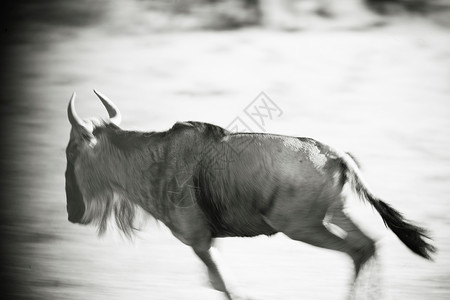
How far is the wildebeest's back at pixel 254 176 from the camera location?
4129 mm

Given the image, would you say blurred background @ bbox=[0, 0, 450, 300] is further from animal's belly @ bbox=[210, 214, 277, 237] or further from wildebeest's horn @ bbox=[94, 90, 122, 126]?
wildebeest's horn @ bbox=[94, 90, 122, 126]

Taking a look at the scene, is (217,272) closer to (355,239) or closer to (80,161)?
(355,239)

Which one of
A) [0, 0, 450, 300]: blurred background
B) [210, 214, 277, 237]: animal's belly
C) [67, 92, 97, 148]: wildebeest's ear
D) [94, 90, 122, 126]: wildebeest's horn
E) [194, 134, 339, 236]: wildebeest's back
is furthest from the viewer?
[0, 0, 450, 300]: blurred background

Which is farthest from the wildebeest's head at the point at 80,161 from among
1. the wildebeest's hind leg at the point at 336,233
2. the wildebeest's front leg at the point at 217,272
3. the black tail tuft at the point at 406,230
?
the black tail tuft at the point at 406,230

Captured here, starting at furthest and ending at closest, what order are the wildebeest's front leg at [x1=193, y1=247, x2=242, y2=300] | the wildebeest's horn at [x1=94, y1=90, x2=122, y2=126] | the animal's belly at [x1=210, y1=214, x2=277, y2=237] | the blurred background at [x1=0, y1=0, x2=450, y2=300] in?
the blurred background at [x1=0, y1=0, x2=450, y2=300] < the wildebeest's horn at [x1=94, y1=90, x2=122, y2=126] < the wildebeest's front leg at [x1=193, y1=247, x2=242, y2=300] < the animal's belly at [x1=210, y1=214, x2=277, y2=237]

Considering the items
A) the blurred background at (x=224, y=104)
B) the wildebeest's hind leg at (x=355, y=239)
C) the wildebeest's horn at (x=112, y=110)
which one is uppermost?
the wildebeest's horn at (x=112, y=110)

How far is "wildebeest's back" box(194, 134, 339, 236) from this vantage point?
13.5 ft

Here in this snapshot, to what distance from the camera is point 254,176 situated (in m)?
4.27

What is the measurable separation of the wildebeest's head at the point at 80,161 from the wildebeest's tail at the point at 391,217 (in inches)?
72.6

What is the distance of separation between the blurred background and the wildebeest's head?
27.9 inches

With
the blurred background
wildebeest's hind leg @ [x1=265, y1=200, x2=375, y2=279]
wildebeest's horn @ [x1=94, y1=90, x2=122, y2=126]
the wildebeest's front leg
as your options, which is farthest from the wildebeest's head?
wildebeest's hind leg @ [x1=265, y1=200, x2=375, y2=279]

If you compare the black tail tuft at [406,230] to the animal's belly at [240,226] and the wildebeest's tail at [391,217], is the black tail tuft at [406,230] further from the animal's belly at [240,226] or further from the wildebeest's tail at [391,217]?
the animal's belly at [240,226]

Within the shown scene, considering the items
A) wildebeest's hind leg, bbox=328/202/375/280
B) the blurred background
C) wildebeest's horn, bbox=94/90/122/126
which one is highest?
wildebeest's horn, bbox=94/90/122/126

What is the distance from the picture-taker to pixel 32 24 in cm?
891
